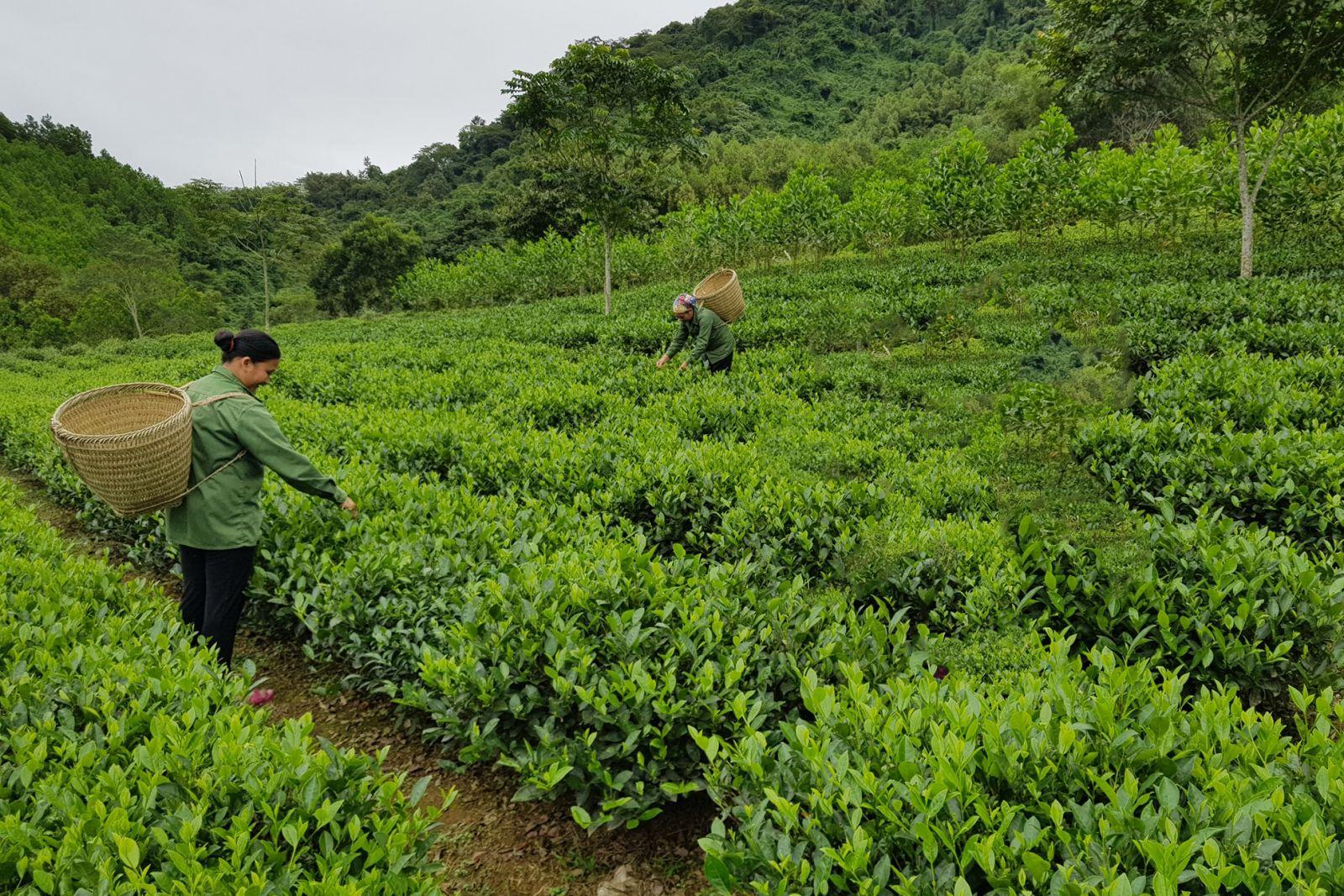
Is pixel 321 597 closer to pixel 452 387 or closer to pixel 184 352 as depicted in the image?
pixel 452 387

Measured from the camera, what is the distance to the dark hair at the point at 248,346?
3.84 meters

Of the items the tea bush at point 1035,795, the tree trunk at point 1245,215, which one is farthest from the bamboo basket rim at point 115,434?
the tree trunk at point 1245,215

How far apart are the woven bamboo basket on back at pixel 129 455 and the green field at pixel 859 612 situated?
2.13 feet

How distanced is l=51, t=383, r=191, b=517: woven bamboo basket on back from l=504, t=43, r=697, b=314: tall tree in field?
13536mm

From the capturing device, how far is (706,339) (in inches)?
346

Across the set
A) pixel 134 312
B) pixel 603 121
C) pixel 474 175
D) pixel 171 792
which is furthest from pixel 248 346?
pixel 474 175

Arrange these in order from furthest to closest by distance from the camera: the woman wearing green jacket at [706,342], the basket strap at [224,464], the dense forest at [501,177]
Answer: the dense forest at [501,177] < the woman wearing green jacket at [706,342] < the basket strap at [224,464]

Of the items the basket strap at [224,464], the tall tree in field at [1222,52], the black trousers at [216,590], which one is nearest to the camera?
the basket strap at [224,464]

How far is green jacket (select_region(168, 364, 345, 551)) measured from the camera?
147 inches

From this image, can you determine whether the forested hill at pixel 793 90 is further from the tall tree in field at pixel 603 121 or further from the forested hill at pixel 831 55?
the tall tree in field at pixel 603 121

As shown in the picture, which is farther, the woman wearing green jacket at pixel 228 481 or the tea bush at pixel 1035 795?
the woman wearing green jacket at pixel 228 481

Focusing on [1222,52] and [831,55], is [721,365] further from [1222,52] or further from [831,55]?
[831,55]

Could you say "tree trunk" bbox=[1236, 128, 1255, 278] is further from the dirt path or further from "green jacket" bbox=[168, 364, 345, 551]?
"green jacket" bbox=[168, 364, 345, 551]

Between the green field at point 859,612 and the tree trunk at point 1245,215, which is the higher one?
the tree trunk at point 1245,215
